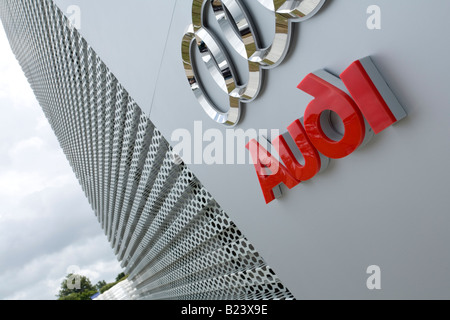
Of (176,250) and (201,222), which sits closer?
(201,222)

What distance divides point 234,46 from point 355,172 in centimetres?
119

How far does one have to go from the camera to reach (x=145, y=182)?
7762mm

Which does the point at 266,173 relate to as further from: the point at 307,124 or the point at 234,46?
the point at 234,46

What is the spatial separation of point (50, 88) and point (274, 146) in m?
14.1

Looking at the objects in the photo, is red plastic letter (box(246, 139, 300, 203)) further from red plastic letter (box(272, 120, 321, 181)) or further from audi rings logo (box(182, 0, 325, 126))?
audi rings logo (box(182, 0, 325, 126))

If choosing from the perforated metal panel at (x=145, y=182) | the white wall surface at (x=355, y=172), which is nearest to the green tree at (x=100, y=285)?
the perforated metal panel at (x=145, y=182)

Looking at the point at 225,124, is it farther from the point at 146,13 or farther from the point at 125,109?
the point at 125,109

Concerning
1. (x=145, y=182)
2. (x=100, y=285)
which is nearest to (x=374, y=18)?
(x=145, y=182)

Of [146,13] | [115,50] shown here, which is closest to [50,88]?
[115,50]

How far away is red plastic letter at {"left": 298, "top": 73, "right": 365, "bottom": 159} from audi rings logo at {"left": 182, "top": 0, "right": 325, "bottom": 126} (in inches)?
12.8

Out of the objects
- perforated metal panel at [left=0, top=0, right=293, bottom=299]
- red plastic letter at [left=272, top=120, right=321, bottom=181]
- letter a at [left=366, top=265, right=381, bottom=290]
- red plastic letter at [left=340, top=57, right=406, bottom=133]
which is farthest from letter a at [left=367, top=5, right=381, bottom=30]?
perforated metal panel at [left=0, top=0, right=293, bottom=299]

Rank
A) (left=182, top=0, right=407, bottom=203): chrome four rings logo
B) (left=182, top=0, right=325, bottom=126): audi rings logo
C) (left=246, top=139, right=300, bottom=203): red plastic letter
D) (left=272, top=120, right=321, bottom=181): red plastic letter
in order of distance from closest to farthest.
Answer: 1. (left=182, top=0, right=407, bottom=203): chrome four rings logo
2. (left=182, top=0, right=325, bottom=126): audi rings logo
3. (left=272, top=120, right=321, bottom=181): red plastic letter
4. (left=246, top=139, right=300, bottom=203): red plastic letter

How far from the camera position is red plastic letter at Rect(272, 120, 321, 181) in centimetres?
226

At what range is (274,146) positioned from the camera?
2.55m
